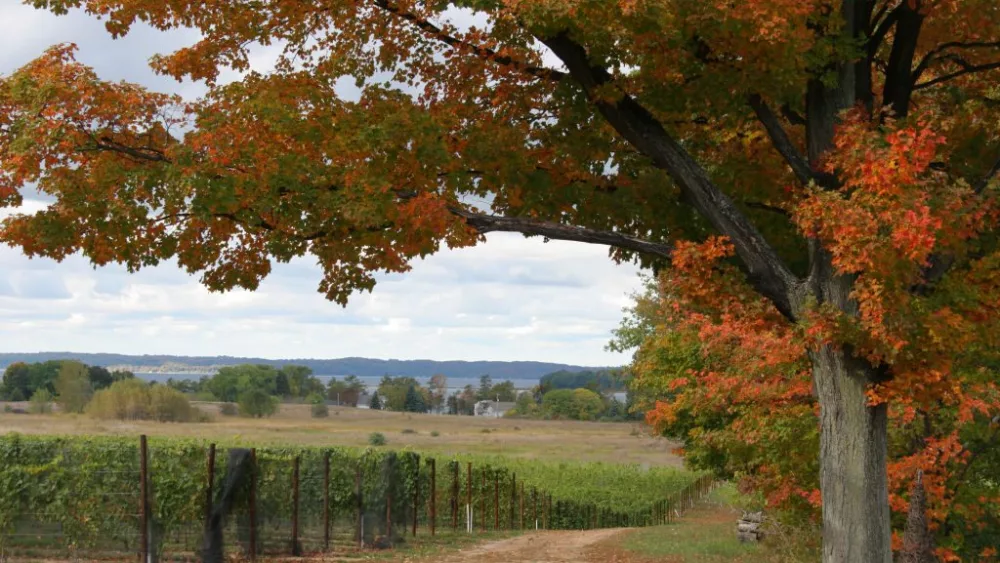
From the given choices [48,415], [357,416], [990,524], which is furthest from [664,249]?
[357,416]

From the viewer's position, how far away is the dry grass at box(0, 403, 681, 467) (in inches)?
3757

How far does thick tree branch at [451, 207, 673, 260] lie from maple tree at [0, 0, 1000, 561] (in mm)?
25

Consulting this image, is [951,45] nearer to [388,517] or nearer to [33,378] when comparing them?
[388,517]

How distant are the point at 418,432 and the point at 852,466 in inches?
5184

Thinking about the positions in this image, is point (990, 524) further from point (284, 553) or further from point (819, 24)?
point (284, 553)

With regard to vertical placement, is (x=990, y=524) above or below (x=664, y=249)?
below

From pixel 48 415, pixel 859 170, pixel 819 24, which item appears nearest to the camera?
pixel 859 170

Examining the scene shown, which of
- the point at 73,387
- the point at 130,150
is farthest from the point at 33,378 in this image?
the point at 130,150

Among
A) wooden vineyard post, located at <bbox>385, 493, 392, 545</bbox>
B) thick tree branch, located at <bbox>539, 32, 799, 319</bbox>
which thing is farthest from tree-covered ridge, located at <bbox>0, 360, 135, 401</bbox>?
thick tree branch, located at <bbox>539, 32, 799, 319</bbox>

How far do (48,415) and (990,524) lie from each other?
145 m

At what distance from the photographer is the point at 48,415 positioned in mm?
140375

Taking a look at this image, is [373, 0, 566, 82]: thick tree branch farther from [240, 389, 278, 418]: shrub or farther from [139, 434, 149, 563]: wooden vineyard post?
[240, 389, 278, 418]: shrub

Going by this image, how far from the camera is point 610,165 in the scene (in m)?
12.3

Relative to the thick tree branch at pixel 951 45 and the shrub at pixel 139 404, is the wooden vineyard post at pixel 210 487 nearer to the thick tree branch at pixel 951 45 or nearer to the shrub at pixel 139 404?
the thick tree branch at pixel 951 45
